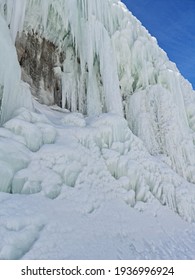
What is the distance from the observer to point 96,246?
12.9 feet

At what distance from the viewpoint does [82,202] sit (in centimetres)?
510

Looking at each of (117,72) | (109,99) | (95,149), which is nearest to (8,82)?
(95,149)

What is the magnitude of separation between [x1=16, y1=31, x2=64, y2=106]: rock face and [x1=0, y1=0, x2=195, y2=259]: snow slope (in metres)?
0.33

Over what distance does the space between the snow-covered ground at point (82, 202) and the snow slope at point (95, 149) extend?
2 cm

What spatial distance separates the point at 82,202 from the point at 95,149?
2002mm

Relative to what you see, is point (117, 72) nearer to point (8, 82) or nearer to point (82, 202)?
point (8, 82)

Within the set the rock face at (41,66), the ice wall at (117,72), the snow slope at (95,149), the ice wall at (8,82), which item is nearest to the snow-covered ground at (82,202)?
the snow slope at (95,149)

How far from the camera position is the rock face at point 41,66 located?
36.9 feet

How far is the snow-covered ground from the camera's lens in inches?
141

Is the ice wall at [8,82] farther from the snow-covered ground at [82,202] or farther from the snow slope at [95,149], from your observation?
the snow-covered ground at [82,202]

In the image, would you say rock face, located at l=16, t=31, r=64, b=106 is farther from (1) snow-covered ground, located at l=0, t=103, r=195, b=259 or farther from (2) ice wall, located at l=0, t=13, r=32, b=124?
(2) ice wall, located at l=0, t=13, r=32, b=124

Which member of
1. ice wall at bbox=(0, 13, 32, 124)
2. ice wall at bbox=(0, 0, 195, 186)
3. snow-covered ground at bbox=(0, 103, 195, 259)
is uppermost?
ice wall at bbox=(0, 0, 195, 186)

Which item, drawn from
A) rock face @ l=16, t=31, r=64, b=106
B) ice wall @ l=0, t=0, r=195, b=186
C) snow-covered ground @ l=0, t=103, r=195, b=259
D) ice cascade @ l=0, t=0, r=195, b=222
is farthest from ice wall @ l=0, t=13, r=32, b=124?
rock face @ l=16, t=31, r=64, b=106
